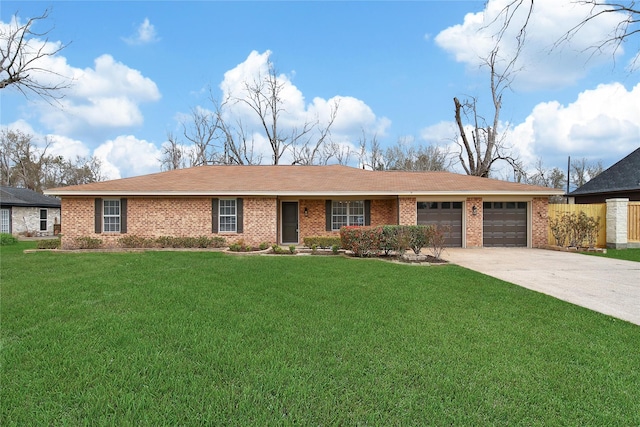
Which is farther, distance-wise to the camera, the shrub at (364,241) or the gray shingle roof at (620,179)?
the gray shingle roof at (620,179)

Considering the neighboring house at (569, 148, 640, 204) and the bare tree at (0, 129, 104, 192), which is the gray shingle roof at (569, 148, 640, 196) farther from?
the bare tree at (0, 129, 104, 192)

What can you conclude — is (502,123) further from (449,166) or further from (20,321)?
(20,321)

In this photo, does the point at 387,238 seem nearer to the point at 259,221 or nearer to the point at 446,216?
the point at 446,216

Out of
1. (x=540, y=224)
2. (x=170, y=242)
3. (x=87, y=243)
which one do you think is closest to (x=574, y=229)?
(x=540, y=224)

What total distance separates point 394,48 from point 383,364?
13194 millimetres

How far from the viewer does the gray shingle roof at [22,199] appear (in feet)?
71.4

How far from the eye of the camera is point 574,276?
838 centimetres

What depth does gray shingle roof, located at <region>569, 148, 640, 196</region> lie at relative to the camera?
1862cm

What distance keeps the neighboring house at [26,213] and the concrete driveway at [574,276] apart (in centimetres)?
2557

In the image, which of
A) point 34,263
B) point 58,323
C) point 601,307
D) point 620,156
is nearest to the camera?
point 58,323

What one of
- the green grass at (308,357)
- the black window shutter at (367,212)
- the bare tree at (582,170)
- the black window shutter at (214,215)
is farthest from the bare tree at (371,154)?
the bare tree at (582,170)

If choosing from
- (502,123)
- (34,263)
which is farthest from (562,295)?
(502,123)

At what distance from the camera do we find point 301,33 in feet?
50.3

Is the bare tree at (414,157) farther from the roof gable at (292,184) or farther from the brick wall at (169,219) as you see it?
the brick wall at (169,219)
